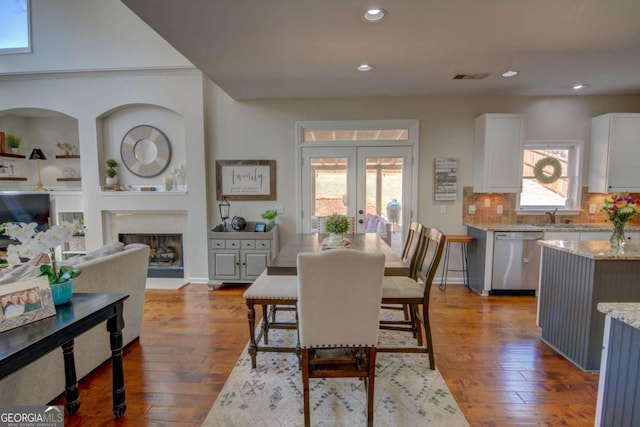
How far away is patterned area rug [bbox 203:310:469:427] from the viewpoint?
1837mm

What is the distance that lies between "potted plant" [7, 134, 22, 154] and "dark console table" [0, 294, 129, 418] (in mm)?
4813

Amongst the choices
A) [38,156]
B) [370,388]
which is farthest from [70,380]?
[38,156]

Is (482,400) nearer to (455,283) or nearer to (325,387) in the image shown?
(325,387)

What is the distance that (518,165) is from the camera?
4.11 meters

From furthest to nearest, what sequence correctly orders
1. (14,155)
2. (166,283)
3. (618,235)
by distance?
1. (14,155)
2. (166,283)
3. (618,235)

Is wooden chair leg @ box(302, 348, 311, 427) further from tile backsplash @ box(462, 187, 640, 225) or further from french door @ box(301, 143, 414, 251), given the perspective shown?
tile backsplash @ box(462, 187, 640, 225)

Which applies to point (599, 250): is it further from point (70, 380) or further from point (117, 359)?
point (70, 380)

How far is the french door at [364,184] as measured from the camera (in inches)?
174

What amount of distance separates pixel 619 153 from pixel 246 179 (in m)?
5.03

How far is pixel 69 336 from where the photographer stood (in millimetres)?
1480

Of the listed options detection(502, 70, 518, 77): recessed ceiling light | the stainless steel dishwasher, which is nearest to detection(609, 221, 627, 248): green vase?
the stainless steel dishwasher

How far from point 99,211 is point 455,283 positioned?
5363 millimetres

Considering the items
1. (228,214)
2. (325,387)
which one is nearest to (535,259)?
(325,387)

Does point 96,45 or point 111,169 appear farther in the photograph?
point 111,169
